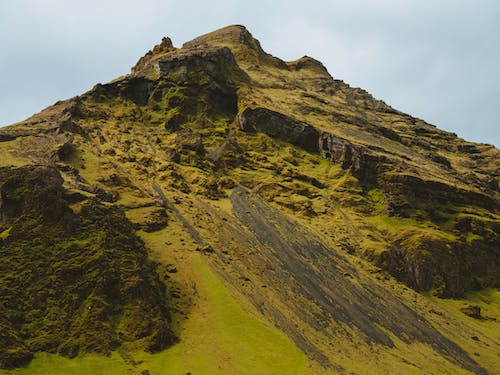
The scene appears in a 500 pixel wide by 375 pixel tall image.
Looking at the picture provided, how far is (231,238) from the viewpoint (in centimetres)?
5809

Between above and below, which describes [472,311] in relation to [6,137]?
below

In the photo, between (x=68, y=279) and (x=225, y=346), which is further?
(x=68, y=279)

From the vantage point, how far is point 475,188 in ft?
287

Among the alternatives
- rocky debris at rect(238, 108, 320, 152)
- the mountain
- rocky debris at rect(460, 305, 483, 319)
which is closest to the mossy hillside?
the mountain

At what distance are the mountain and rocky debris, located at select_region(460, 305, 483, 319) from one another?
0.17m

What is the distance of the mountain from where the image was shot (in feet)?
130

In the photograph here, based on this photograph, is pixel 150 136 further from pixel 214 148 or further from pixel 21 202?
pixel 21 202

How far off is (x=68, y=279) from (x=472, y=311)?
4989cm

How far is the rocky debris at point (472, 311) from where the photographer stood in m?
59.9

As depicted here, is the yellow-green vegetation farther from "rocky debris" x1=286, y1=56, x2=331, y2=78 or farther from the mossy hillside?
"rocky debris" x1=286, y1=56, x2=331, y2=78

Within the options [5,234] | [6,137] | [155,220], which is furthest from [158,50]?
[5,234]

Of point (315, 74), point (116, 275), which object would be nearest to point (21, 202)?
point (116, 275)

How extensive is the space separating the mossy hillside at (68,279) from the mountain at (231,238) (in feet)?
0.48

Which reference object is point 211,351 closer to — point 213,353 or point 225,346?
point 213,353
